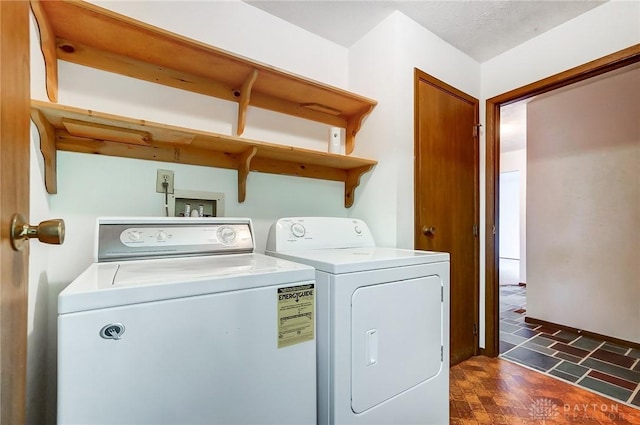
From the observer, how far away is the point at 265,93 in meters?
1.83

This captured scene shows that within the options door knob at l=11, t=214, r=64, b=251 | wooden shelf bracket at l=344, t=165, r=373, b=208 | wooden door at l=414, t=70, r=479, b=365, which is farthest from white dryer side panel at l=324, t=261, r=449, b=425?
wooden shelf bracket at l=344, t=165, r=373, b=208

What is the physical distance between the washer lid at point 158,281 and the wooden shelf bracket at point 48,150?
45cm

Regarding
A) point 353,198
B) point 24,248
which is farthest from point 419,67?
point 24,248

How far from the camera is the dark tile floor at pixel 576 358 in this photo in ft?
6.40

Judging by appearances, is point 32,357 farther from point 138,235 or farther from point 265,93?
point 265,93

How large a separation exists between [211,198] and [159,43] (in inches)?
30.1

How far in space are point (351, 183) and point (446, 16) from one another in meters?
1.24

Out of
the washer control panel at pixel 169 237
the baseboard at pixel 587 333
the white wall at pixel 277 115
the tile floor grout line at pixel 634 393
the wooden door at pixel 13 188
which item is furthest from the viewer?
the baseboard at pixel 587 333

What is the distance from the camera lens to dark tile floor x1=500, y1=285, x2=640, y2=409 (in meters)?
1.95

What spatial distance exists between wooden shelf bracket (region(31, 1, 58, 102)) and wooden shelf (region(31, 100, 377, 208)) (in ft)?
0.59

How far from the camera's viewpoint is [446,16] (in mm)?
1925

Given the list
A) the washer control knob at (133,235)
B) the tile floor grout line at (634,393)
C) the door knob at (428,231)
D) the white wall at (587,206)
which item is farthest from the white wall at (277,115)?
the white wall at (587,206)

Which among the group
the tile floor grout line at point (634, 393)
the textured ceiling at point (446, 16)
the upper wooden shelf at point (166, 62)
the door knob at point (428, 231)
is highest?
the textured ceiling at point (446, 16)

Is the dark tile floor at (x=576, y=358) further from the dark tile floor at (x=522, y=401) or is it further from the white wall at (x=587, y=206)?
the white wall at (x=587, y=206)
